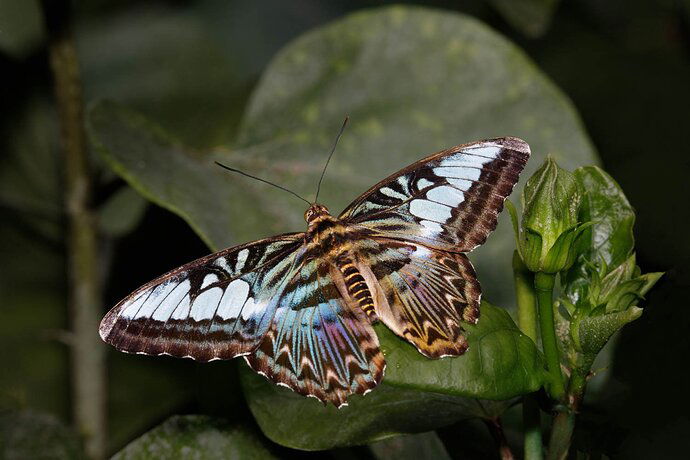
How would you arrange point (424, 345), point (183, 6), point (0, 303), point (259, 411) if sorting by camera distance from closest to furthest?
point (424, 345)
point (259, 411)
point (0, 303)
point (183, 6)

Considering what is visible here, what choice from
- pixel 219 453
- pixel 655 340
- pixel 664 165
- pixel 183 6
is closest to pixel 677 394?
pixel 655 340

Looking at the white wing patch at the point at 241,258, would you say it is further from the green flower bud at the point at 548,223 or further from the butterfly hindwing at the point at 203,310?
the green flower bud at the point at 548,223

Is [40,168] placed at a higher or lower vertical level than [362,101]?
higher

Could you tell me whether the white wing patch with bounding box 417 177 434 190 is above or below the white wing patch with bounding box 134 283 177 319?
below

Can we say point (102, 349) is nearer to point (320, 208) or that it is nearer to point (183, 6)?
point (320, 208)

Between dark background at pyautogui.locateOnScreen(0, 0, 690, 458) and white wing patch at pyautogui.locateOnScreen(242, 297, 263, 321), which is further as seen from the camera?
dark background at pyautogui.locateOnScreen(0, 0, 690, 458)

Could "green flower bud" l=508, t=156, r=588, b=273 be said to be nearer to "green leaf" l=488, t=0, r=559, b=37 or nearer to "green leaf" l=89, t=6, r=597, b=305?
"green leaf" l=89, t=6, r=597, b=305

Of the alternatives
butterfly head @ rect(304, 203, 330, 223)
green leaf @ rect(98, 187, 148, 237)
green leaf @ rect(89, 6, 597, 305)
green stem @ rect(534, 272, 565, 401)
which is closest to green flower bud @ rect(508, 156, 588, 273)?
green stem @ rect(534, 272, 565, 401)
